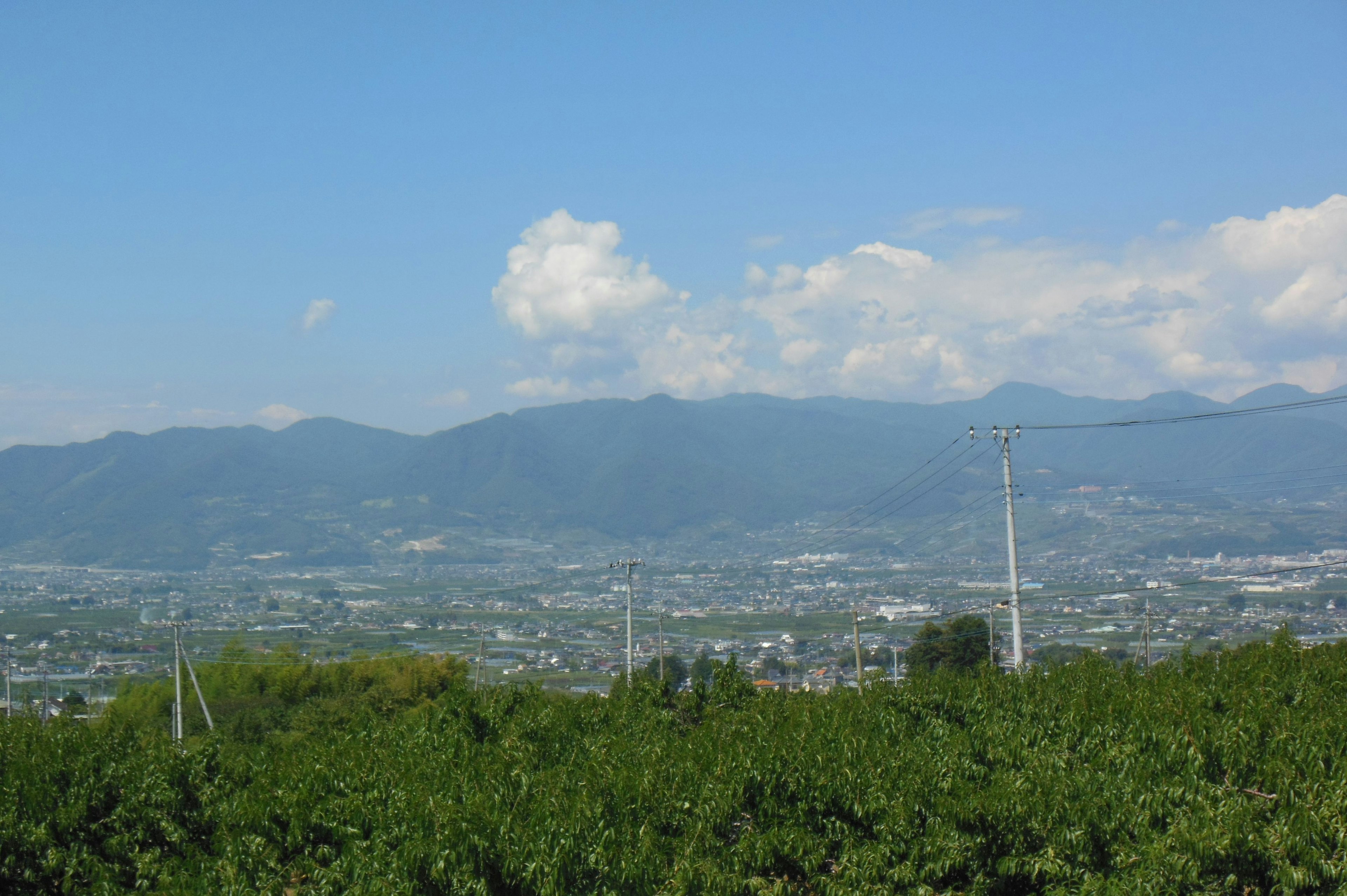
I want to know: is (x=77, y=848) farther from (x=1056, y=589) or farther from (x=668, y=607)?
(x=668, y=607)

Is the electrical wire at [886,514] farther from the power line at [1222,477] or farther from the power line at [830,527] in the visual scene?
the power line at [1222,477]

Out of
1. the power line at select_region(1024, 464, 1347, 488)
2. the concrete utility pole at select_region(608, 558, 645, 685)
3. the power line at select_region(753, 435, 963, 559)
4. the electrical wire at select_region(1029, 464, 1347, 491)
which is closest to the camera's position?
the concrete utility pole at select_region(608, 558, 645, 685)

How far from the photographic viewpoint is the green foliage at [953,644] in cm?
3678

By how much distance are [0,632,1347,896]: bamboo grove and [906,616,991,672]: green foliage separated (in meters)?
23.4

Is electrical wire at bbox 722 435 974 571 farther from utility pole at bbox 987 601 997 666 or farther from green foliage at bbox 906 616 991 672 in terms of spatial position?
utility pole at bbox 987 601 997 666

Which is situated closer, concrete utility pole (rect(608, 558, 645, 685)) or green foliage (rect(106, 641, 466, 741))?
green foliage (rect(106, 641, 466, 741))

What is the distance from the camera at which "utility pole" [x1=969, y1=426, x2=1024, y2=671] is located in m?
23.2

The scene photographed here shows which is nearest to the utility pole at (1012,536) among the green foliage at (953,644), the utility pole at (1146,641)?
the utility pole at (1146,641)

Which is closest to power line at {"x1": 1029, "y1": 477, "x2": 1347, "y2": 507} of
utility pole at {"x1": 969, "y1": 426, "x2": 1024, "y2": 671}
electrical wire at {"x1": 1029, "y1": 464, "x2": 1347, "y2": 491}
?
electrical wire at {"x1": 1029, "y1": 464, "x2": 1347, "y2": 491}

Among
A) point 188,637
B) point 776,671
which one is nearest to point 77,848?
point 776,671

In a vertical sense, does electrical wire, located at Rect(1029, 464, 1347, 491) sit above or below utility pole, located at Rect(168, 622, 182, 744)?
above

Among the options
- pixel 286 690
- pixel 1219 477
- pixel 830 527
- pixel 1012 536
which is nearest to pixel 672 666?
pixel 286 690

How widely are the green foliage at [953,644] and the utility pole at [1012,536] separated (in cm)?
1064

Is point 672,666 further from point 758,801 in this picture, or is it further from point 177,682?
point 758,801
